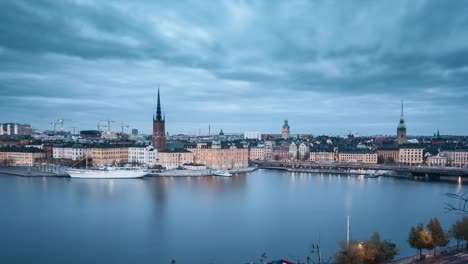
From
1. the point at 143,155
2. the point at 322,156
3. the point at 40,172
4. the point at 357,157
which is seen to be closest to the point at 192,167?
the point at 143,155

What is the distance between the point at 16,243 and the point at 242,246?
3.86 m

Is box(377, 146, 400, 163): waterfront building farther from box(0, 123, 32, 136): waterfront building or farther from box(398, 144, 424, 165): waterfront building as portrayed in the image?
box(0, 123, 32, 136): waterfront building

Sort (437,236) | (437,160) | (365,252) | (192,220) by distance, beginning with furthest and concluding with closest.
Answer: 1. (437,160)
2. (192,220)
3. (437,236)
4. (365,252)

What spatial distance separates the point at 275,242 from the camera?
760cm

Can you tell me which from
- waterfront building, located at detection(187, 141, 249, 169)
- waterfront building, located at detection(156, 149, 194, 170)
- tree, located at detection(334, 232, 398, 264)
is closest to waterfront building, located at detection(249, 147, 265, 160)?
waterfront building, located at detection(187, 141, 249, 169)

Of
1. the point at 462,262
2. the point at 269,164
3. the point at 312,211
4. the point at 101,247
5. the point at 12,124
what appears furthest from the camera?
the point at 12,124

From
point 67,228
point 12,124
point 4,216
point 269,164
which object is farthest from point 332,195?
point 12,124

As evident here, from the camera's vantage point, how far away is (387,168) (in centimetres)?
2328

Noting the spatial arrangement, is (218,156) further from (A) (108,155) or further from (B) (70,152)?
(B) (70,152)

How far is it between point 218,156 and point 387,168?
30.2ft

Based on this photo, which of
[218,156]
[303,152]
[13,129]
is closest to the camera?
[218,156]

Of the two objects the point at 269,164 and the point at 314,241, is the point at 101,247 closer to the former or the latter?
the point at 314,241

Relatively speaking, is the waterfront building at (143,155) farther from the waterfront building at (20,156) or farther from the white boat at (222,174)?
the waterfront building at (20,156)

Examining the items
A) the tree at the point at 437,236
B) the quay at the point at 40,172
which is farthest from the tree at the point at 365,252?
the quay at the point at 40,172
